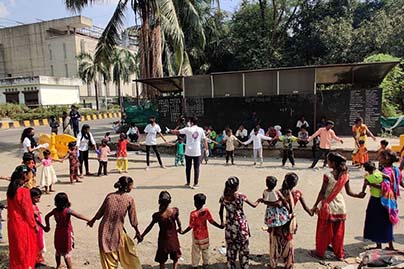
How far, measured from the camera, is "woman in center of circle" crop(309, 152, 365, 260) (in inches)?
160

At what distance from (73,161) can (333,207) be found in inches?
261

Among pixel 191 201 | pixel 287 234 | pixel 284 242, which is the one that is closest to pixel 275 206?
pixel 287 234

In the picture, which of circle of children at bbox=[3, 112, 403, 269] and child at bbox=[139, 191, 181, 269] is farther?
child at bbox=[139, 191, 181, 269]

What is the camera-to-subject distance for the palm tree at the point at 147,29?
14.5 meters

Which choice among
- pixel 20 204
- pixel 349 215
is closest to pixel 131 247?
pixel 20 204

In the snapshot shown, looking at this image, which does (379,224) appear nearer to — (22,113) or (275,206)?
(275,206)

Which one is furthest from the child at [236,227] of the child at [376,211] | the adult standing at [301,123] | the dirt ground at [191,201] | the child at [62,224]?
the adult standing at [301,123]

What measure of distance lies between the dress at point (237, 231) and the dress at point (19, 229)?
226 cm

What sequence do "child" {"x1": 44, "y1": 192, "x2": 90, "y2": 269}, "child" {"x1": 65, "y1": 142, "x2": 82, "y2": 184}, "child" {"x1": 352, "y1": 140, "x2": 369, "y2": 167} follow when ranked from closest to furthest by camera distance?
"child" {"x1": 44, "y1": 192, "x2": 90, "y2": 269}
"child" {"x1": 65, "y1": 142, "x2": 82, "y2": 184}
"child" {"x1": 352, "y1": 140, "x2": 369, "y2": 167}

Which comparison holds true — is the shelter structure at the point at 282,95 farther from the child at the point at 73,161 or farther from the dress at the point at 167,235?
the dress at the point at 167,235

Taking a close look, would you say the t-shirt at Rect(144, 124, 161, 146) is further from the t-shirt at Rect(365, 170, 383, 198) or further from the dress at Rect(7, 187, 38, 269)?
the t-shirt at Rect(365, 170, 383, 198)

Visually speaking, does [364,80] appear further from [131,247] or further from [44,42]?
[44,42]

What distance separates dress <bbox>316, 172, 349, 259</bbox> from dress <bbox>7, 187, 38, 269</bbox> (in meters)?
3.47

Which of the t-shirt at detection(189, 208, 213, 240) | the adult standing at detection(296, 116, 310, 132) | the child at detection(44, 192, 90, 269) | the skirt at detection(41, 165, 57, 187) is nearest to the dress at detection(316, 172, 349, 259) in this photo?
the t-shirt at detection(189, 208, 213, 240)
